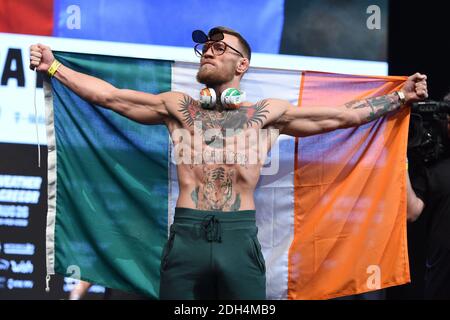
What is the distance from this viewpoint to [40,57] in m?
4.34

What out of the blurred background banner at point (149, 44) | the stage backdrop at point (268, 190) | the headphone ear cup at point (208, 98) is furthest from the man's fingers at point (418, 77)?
the headphone ear cup at point (208, 98)

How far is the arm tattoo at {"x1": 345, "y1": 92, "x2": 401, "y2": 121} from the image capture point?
184 inches

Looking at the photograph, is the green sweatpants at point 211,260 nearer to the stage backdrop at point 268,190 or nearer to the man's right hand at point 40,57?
the stage backdrop at point 268,190

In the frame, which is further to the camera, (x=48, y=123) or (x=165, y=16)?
(x=165, y=16)

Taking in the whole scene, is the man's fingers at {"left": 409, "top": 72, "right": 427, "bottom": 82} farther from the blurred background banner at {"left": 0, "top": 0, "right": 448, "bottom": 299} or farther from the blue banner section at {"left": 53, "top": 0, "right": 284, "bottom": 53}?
the blue banner section at {"left": 53, "top": 0, "right": 284, "bottom": 53}

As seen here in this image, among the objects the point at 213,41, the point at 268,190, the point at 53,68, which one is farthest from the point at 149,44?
the point at 268,190

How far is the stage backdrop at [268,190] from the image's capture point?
462cm

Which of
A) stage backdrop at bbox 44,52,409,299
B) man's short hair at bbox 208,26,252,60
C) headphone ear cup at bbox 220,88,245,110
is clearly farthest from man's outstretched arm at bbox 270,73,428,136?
man's short hair at bbox 208,26,252,60

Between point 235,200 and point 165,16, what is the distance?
1.52m

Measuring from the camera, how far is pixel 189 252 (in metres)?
4.10

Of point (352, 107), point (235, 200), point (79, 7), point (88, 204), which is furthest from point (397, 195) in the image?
point (79, 7)

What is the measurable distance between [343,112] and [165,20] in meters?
1.32

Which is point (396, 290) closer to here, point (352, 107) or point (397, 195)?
point (397, 195)

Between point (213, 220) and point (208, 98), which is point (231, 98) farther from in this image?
point (213, 220)
